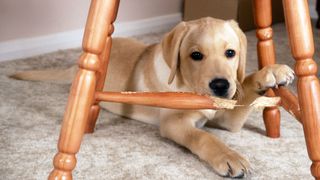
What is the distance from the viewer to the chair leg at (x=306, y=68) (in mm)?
849

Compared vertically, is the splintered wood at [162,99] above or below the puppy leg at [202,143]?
above

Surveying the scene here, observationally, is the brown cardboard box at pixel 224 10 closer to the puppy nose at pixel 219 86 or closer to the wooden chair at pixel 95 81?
the puppy nose at pixel 219 86

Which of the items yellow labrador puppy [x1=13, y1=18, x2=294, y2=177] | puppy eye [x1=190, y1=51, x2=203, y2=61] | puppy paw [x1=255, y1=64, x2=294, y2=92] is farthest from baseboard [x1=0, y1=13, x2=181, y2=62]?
puppy paw [x1=255, y1=64, x2=294, y2=92]

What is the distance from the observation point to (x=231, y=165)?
100 centimetres

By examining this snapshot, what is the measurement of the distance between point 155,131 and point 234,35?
324mm

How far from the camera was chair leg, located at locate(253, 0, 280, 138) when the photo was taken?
1195 millimetres

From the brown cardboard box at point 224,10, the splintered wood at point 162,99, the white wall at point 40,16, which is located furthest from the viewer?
the brown cardboard box at point 224,10

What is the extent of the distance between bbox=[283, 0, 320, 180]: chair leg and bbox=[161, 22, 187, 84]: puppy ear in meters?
0.39

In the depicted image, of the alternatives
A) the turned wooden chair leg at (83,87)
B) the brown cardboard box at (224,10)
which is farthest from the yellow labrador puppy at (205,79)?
the brown cardboard box at (224,10)

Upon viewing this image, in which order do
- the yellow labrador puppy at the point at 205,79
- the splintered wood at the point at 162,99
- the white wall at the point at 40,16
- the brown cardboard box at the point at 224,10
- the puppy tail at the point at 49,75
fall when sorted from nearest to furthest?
1. the splintered wood at the point at 162,99
2. the yellow labrador puppy at the point at 205,79
3. the puppy tail at the point at 49,75
4. the white wall at the point at 40,16
5. the brown cardboard box at the point at 224,10

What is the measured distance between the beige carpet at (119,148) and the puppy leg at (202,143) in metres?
0.03

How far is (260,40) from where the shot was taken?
4.06ft

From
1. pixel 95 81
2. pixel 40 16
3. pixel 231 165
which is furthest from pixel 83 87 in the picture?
pixel 40 16

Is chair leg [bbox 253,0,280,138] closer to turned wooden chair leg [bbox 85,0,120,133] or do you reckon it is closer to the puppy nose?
the puppy nose
